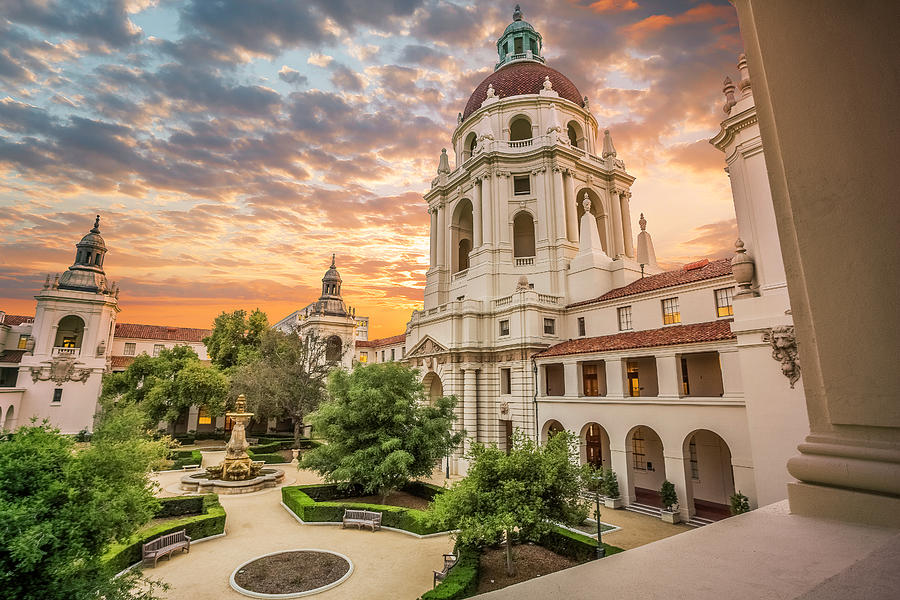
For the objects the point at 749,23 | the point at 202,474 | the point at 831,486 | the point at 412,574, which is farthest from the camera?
the point at 202,474

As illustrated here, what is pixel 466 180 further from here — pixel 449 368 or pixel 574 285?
pixel 449 368

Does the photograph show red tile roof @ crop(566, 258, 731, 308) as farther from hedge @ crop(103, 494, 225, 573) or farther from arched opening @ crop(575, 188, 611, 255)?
hedge @ crop(103, 494, 225, 573)

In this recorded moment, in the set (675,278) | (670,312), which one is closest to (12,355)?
(670,312)

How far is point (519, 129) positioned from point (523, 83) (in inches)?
172

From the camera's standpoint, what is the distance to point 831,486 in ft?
11.3

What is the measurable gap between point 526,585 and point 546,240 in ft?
120

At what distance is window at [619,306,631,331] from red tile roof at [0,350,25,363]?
58.4 meters

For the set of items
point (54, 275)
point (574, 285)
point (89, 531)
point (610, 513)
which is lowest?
point (610, 513)

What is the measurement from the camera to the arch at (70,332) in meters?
47.6

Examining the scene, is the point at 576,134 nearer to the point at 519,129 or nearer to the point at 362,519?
the point at 519,129

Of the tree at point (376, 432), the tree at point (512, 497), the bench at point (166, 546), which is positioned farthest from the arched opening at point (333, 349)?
the tree at point (512, 497)

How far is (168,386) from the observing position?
141 feet

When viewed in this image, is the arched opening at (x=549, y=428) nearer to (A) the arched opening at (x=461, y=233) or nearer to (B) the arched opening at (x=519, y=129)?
(A) the arched opening at (x=461, y=233)

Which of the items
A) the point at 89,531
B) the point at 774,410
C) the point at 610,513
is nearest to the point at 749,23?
the point at 89,531
